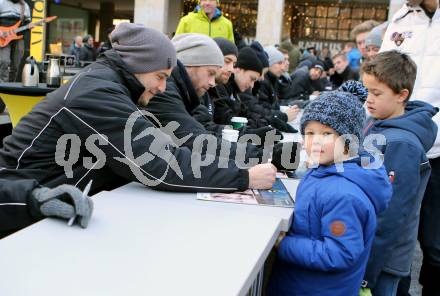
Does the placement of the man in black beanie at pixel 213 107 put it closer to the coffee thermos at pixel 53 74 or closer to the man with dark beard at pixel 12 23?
the coffee thermos at pixel 53 74

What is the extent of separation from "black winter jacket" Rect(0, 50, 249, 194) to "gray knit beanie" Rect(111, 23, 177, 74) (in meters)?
0.16

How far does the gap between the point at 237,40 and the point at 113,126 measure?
662cm

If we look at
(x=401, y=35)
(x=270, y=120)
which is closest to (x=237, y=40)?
(x=270, y=120)

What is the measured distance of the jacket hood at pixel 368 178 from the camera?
1.87 metres

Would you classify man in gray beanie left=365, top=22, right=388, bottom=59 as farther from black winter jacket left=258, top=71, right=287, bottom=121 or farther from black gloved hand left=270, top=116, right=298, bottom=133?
black winter jacket left=258, top=71, right=287, bottom=121

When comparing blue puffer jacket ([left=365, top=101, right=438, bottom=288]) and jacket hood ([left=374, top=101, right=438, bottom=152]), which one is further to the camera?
jacket hood ([left=374, top=101, right=438, bottom=152])

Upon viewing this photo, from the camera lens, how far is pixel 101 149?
2.00 m

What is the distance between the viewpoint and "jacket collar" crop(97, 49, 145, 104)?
223 centimetres

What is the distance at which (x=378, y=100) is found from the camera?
2549mm

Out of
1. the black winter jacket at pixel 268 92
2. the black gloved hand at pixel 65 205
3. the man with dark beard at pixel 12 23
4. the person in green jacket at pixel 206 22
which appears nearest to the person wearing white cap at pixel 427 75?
the black gloved hand at pixel 65 205

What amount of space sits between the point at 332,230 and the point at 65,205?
93 cm

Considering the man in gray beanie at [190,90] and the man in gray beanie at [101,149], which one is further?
the man in gray beanie at [190,90]

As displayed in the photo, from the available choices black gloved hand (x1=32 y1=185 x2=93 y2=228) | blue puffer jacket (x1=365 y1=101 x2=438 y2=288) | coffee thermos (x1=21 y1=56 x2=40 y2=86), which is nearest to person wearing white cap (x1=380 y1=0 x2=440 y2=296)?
blue puffer jacket (x1=365 y1=101 x2=438 y2=288)

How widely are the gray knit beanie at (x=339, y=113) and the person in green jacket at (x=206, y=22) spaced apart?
533cm
